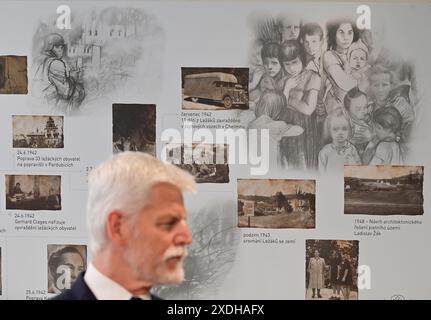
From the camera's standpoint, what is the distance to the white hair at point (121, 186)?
1.11 meters

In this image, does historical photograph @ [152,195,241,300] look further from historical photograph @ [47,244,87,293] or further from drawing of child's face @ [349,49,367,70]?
drawing of child's face @ [349,49,367,70]

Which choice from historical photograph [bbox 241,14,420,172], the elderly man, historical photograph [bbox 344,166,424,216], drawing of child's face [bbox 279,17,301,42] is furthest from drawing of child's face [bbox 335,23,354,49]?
the elderly man

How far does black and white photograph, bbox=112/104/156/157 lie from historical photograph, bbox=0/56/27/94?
0.28m

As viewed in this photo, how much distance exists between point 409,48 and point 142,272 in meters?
1.10

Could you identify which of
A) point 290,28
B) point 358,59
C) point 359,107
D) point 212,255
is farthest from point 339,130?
point 212,255

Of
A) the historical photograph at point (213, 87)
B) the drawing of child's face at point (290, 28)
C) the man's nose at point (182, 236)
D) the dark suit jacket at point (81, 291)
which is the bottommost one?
the dark suit jacket at point (81, 291)

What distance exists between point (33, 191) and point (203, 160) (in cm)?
51

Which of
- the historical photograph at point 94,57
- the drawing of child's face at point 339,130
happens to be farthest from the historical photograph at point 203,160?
the drawing of child's face at point 339,130

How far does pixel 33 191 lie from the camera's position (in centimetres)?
186

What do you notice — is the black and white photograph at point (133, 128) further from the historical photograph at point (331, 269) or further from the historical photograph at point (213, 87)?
the historical photograph at point (331, 269)

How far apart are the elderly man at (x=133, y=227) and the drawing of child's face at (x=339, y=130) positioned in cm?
77

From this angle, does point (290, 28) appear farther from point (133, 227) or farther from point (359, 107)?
point (133, 227)
